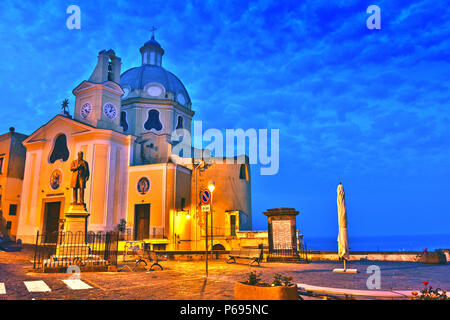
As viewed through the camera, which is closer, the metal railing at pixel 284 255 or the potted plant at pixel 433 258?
the potted plant at pixel 433 258

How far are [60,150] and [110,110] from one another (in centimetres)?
629

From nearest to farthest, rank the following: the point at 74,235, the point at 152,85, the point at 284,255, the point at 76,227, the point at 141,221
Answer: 1. the point at 74,235
2. the point at 76,227
3. the point at 284,255
4. the point at 141,221
5. the point at 152,85

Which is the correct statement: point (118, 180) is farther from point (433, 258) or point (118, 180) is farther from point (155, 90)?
point (433, 258)

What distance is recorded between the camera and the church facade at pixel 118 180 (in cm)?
3095

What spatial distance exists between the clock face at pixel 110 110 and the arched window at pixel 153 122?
533 cm

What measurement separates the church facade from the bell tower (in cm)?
10

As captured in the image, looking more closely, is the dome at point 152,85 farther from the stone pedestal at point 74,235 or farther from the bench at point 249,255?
the stone pedestal at point 74,235

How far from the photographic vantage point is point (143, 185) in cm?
3266

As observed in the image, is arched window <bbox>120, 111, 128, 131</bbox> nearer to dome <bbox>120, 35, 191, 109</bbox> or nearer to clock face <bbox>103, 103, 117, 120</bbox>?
dome <bbox>120, 35, 191, 109</bbox>

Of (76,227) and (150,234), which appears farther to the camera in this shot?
(150,234)

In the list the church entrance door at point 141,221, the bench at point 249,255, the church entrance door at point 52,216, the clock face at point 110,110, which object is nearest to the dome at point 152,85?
the clock face at point 110,110

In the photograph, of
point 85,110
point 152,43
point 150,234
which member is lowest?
point 150,234

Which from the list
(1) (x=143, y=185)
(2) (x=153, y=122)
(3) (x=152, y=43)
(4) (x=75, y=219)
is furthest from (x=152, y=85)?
(4) (x=75, y=219)
